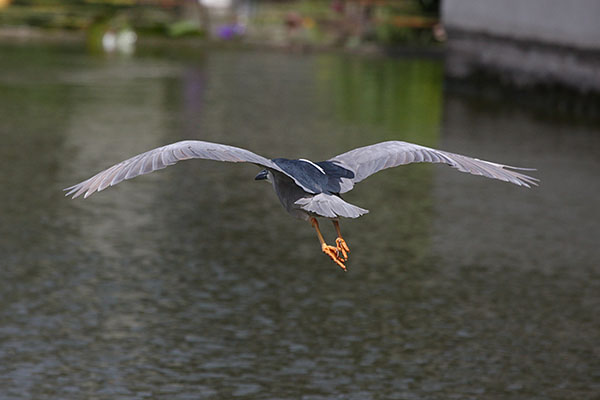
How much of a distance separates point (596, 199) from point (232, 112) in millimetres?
12776

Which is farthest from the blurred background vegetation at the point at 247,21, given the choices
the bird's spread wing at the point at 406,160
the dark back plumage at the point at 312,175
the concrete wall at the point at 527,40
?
the dark back plumage at the point at 312,175

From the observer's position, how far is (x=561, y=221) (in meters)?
18.2

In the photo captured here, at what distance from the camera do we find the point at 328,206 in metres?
6.96

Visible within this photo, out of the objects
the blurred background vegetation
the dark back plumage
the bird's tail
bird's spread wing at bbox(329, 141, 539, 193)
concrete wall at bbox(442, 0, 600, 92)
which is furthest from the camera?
the blurred background vegetation

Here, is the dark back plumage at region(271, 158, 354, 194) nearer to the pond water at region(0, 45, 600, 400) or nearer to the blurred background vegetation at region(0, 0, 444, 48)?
the pond water at region(0, 45, 600, 400)

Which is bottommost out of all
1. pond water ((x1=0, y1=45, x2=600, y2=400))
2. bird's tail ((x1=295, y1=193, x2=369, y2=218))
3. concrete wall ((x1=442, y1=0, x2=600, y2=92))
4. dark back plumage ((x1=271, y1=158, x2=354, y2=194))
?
pond water ((x1=0, y1=45, x2=600, y2=400))

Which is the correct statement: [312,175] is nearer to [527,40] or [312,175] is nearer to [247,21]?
[527,40]

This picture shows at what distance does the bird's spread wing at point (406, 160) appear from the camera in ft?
26.0

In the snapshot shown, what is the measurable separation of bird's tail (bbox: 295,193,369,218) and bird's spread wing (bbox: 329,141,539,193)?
719 mm

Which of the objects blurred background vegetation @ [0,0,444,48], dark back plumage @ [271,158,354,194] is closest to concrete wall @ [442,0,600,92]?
blurred background vegetation @ [0,0,444,48]

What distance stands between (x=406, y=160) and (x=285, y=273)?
7.01 meters

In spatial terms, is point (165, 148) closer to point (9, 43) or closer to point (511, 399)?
point (511, 399)

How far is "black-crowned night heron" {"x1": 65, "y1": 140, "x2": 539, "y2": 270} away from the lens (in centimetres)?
704

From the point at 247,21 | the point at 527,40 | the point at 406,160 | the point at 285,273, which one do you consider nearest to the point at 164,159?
the point at 406,160
